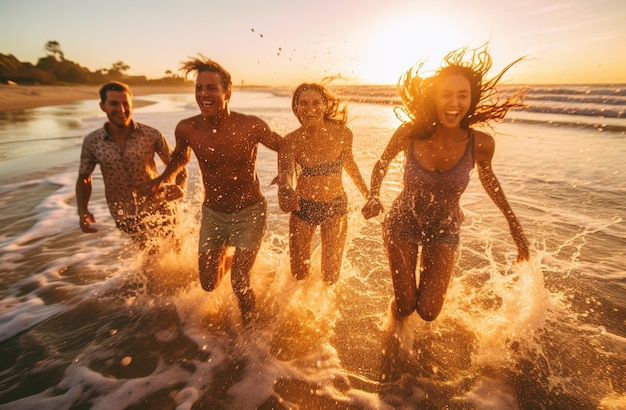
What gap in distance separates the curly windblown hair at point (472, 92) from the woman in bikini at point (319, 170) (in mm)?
792

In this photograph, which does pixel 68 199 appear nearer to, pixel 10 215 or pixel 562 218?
pixel 10 215

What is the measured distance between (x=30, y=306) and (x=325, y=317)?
12.3 ft

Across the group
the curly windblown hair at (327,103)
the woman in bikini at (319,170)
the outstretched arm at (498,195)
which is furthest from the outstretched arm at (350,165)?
the outstretched arm at (498,195)

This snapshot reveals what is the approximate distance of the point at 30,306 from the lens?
4.19 m

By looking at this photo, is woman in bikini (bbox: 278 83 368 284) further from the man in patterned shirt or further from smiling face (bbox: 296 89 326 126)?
the man in patterned shirt

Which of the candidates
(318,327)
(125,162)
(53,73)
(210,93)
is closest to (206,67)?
(210,93)

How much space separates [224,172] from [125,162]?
1.38 metres

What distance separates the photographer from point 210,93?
10.9ft

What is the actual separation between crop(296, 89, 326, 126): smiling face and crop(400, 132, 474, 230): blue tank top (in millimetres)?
1045

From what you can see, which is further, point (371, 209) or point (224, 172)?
point (224, 172)

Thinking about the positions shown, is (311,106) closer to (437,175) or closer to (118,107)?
(437,175)

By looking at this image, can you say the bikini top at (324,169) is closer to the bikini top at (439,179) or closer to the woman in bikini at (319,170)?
the woman in bikini at (319,170)

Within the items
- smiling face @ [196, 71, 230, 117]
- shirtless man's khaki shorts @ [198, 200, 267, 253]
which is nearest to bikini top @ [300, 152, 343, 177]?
shirtless man's khaki shorts @ [198, 200, 267, 253]

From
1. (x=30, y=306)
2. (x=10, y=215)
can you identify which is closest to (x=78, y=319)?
(x=30, y=306)
